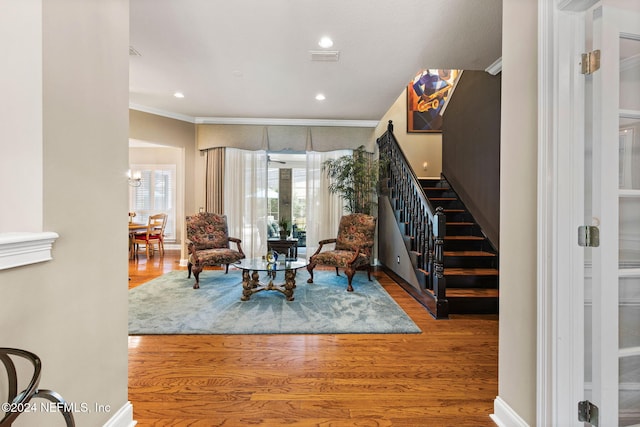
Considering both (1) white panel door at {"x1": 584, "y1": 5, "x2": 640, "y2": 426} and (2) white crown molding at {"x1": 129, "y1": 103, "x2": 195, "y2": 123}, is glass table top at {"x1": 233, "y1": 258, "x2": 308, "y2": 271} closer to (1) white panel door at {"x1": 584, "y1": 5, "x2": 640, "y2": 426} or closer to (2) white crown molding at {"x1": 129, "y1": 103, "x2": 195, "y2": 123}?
(1) white panel door at {"x1": 584, "y1": 5, "x2": 640, "y2": 426}

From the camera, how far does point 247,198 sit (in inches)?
213

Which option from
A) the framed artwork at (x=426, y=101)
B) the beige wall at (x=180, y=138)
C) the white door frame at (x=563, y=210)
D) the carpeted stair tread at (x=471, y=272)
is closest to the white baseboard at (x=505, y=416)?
the white door frame at (x=563, y=210)

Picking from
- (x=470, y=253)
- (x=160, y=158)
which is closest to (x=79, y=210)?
(x=470, y=253)

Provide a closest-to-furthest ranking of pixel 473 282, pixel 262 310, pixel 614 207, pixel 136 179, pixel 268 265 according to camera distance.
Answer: pixel 614 207, pixel 262 310, pixel 473 282, pixel 268 265, pixel 136 179

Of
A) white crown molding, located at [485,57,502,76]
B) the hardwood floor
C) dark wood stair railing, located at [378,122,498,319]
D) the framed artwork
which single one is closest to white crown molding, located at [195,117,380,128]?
dark wood stair railing, located at [378,122,498,319]

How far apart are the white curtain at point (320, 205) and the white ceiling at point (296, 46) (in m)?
1.24

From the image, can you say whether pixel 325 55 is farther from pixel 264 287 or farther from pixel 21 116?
pixel 264 287

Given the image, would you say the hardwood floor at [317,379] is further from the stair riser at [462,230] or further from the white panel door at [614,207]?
the stair riser at [462,230]

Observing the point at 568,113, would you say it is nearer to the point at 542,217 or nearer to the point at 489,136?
the point at 542,217

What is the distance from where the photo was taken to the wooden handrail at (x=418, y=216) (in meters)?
2.96

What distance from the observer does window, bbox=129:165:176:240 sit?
7414 millimetres

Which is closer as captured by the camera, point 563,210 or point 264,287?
point 563,210

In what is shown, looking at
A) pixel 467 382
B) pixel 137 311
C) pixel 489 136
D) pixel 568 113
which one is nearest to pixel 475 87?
pixel 489 136

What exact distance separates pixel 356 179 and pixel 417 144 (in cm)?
193
